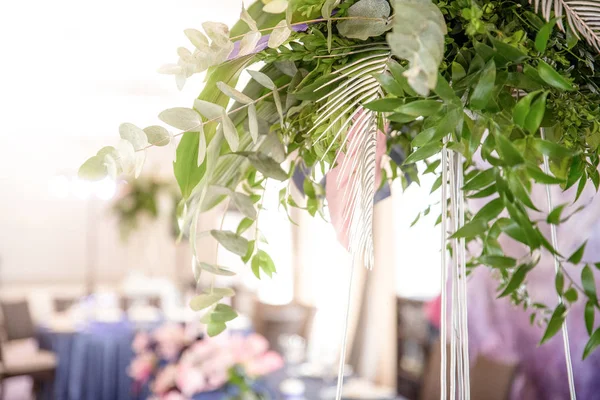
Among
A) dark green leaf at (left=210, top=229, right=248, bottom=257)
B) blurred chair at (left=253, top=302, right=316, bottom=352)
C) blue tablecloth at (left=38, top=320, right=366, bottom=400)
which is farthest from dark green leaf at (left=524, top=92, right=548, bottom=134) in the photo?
blurred chair at (left=253, top=302, right=316, bottom=352)

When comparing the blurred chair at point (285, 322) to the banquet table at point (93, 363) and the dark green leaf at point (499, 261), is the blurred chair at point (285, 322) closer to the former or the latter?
the banquet table at point (93, 363)

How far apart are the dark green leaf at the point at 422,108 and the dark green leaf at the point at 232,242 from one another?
0.15m

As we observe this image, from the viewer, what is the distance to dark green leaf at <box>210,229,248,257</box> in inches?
15.8

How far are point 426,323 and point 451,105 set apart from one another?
3491 mm

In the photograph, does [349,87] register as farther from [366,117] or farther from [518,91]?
[518,91]

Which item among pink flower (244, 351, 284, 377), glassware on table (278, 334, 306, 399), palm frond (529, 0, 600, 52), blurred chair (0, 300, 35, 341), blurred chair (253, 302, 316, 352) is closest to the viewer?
palm frond (529, 0, 600, 52)

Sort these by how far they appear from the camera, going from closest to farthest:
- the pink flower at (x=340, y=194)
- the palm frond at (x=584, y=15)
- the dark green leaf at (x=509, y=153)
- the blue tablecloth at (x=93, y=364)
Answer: the dark green leaf at (x=509, y=153) < the palm frond at (x=584, y=15) < the pink flower at (x=340, y=194) < the blue tablecloth at (x=93, y=364)

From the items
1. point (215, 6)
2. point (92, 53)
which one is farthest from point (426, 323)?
point (92, 53)

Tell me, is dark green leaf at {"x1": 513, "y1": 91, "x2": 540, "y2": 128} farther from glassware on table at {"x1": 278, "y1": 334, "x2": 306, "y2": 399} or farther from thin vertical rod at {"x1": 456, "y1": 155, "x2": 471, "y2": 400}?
glassware on table at {"x1": 278, "y1": 334, "x2": 306, "y2": 399}

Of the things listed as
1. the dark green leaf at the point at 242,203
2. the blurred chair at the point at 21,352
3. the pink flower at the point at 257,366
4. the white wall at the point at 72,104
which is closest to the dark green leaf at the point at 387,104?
the dark green leaf at the point at 242,203

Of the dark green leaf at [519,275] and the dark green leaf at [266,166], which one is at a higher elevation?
the dark green leaf at [266,166]

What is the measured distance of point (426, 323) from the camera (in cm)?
365

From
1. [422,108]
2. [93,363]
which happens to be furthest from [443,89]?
[93,363]

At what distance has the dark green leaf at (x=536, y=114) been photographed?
1.05 ft
